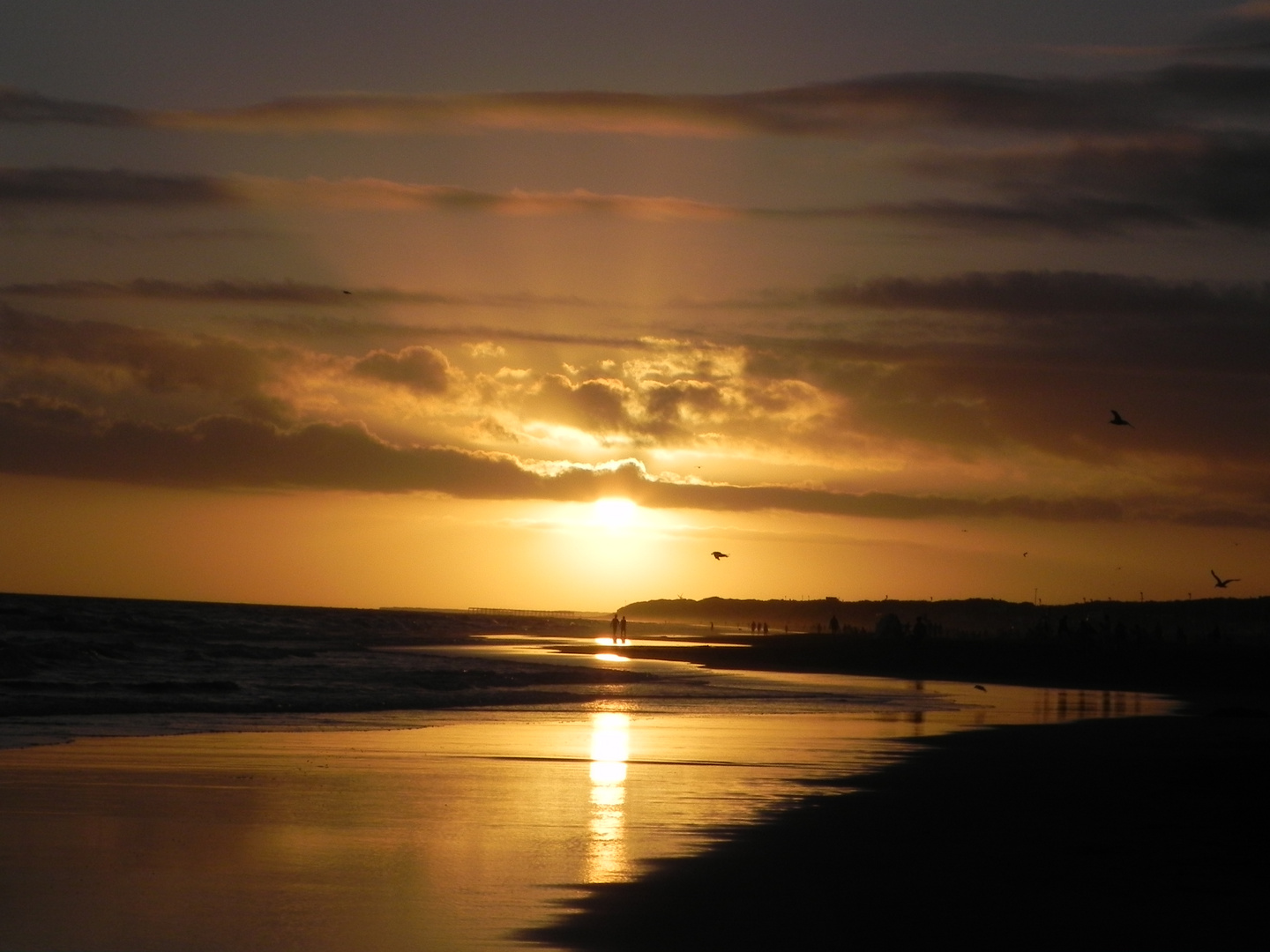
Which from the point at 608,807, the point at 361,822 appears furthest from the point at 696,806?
the point at 361,822

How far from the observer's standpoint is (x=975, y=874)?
1298 cm

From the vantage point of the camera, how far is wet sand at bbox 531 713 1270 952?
10.6 metres

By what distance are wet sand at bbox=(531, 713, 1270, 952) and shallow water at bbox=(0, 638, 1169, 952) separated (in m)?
0.73

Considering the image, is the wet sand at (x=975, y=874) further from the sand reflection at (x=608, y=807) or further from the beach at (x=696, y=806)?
the sand reflection at (x=608, y=807)

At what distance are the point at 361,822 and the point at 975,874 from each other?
21.1ft

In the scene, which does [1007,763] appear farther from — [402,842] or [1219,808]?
[402,842]

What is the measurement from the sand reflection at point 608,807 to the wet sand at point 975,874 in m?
0.51

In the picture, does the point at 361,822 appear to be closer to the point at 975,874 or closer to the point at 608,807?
the point at 608,807

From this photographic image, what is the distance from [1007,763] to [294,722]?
13572 millimetres

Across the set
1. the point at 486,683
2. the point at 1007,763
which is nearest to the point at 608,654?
the point at 486,683

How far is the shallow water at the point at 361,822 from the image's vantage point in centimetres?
1066

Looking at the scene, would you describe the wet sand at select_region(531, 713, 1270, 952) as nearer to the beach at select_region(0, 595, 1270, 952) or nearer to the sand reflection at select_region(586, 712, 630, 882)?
the beach at select_region(0, 595, 1270, 952)

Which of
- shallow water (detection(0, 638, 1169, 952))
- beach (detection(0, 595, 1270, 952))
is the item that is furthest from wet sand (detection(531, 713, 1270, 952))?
shallow water (detection(0, 638, 1169, 952))

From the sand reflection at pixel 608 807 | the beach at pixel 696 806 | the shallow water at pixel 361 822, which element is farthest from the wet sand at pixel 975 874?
the shallow water at pixel 361 822
